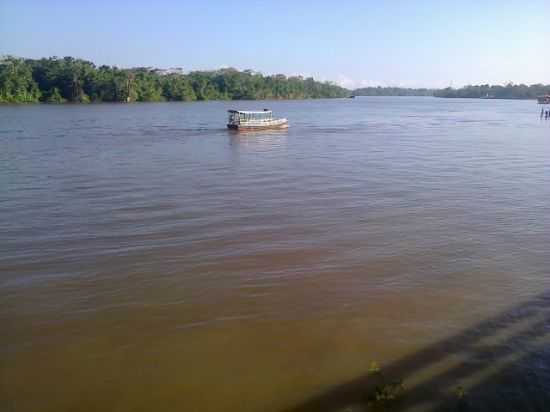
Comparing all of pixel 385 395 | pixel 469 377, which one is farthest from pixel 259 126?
pixel 385 395

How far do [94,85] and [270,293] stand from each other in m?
94.5

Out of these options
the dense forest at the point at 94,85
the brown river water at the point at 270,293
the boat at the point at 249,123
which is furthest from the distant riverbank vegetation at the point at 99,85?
the brown river water at the point at 270,293

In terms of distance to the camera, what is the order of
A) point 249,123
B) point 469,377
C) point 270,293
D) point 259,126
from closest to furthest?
point 469,377
point 270,293
point 249,123
point 259,126

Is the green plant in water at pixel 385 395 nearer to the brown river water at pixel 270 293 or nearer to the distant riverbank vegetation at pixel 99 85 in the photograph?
the brown river water at pixel 270 293

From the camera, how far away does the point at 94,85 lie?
9312cm

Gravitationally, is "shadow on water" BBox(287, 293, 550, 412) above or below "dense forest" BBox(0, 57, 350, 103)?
below

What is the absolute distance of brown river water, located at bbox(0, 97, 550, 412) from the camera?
20.2ft

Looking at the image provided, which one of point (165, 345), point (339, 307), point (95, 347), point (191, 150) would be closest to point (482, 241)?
→ point (339, 307)

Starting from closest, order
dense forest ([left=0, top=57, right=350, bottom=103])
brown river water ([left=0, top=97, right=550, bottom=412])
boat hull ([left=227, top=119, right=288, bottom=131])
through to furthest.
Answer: brown river water ([left=0, top=97, right=550, bottom=412]), boat hull ([left=227, top=119, right=288, bottom=131]), dense forest ([left=0, top=57, right=350, bottom=103])

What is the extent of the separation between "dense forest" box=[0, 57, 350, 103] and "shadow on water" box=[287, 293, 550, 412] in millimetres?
87139

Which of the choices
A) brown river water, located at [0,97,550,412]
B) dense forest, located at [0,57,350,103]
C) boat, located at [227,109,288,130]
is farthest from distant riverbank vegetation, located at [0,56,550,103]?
brown river water, located at [0,97,550,412]

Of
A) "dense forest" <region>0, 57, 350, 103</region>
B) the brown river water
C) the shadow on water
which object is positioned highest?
"dense forest" <region>0, 57, 350, 103</region>

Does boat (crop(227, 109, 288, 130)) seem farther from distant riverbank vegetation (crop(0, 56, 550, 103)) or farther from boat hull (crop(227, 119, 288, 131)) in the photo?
distant riverbank vegetation (crop(0, 56, 550, 103))

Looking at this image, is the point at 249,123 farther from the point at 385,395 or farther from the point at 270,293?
the point at 385,395
